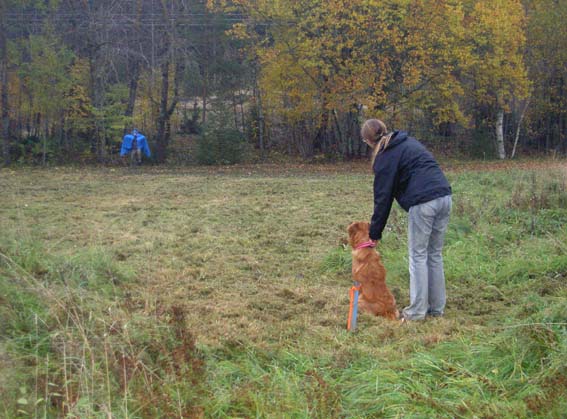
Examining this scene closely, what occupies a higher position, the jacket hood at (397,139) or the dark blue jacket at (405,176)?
the jacket hood at (397,139)

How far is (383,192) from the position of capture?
509 cm

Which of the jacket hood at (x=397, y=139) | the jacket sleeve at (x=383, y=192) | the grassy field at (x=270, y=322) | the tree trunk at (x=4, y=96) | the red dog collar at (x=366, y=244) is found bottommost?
the grassy field at (x=270, y=322)

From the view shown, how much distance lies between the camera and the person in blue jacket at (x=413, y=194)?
5.08 meters

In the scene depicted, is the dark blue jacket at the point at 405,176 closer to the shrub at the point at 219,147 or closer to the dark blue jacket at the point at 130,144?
the shrub at the point at 219,147

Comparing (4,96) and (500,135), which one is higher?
(4,96)

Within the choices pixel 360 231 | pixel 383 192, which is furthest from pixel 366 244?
pixel 383 192

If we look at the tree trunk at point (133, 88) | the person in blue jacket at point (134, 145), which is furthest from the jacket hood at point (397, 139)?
the tree trunk at point (133, 88)

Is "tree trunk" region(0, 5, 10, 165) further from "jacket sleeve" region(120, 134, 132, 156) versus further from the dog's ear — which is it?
the dog's ear

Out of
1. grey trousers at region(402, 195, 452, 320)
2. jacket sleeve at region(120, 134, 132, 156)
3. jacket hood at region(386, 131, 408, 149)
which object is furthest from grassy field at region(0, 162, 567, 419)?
jacket sleeve at region(120, 134, 132, 156)

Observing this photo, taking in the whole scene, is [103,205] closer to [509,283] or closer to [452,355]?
[509,283]

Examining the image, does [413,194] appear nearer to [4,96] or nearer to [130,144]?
[130,144]

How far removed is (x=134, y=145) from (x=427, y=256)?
19839 mm

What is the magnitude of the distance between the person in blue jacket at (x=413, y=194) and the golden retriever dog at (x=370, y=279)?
0.46 feet

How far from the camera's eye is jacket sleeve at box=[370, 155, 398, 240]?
5.06 meters
